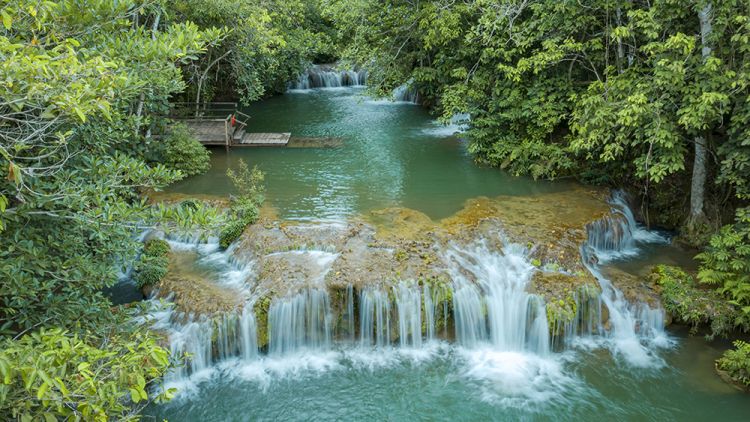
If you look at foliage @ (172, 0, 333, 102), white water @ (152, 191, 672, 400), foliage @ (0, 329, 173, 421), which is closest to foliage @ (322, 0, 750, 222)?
foliage @ (172, 0, 333, 102)

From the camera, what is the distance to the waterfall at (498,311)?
34.3 ft

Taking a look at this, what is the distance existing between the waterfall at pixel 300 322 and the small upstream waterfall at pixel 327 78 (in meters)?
25.7

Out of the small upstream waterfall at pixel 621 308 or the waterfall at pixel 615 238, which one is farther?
the waterfall at pixel 615 238

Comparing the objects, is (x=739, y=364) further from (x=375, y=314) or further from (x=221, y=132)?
(x=221, y=132)

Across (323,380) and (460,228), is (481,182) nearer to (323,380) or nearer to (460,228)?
(460,228)

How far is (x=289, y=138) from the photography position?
21.5 m

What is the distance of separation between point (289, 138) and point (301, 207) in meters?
7.96

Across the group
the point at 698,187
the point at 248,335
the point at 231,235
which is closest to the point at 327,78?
the point at 231,235

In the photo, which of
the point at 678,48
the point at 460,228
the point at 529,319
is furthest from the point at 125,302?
the point at 678,48

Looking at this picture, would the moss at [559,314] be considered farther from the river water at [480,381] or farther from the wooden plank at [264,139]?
the wooden plank at [264,139]

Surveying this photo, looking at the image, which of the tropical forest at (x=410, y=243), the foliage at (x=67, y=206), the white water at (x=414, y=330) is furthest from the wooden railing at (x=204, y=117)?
the foliage at (x=67, y=206)

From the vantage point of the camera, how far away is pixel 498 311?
35.1 feet

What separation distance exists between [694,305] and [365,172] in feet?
32.7

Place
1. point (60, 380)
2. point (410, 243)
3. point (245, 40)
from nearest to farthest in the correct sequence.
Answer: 1. point (60, 380)
2. point (410, 243)
3. point (245, 40)
